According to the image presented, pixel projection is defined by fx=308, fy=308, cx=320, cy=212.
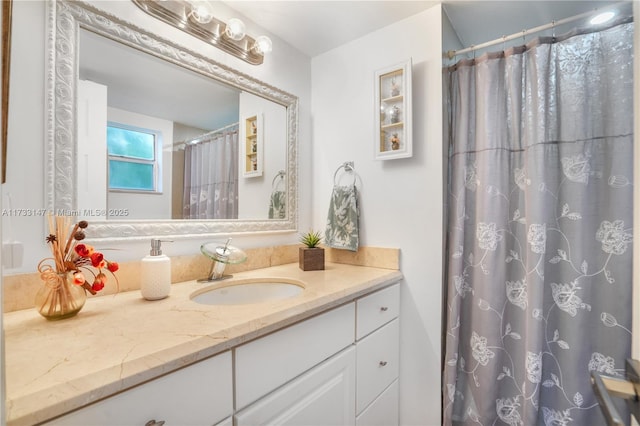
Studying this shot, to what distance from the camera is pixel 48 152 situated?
96 cm

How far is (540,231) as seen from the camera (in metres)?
1.26

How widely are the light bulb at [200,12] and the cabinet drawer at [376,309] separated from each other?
1344mm

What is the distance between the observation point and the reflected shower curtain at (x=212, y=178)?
134cm

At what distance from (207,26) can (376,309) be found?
1447 mm

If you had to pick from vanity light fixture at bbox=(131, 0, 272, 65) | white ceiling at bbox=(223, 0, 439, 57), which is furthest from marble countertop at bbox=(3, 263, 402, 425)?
white ceiling at bbox=(223, 0, 439, 57)

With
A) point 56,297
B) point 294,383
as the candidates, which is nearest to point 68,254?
point 56,297

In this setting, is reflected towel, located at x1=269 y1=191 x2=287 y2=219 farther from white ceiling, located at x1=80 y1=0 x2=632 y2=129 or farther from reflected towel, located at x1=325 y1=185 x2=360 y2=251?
white ceiling, located at x1=80 y1=0 x2=632 y2=129

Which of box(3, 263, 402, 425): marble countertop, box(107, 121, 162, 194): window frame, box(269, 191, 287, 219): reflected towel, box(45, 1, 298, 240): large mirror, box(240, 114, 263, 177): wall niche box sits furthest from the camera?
box(269, 191, 287, 219): reflected towel

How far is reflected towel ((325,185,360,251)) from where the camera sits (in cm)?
166

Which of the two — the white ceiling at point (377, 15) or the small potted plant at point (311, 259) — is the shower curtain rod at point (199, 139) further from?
the small potted plant at point (311, 259)

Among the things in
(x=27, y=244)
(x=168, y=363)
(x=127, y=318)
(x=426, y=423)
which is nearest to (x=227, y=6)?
(x=27, y=244)

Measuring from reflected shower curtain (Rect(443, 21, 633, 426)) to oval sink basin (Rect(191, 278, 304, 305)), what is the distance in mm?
769

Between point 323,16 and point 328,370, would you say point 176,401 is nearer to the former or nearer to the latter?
point 328,370

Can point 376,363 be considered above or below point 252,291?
below
